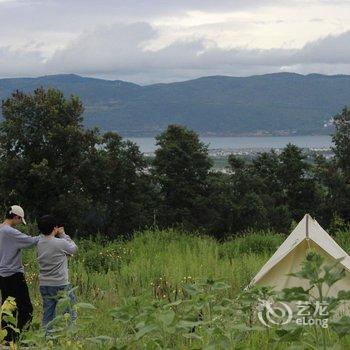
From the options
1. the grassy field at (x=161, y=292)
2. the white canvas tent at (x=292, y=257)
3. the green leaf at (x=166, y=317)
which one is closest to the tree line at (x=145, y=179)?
the grassy field at (x=161, y=292)

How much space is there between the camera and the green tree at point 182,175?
3916 cm

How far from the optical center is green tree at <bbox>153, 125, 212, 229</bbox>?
3916cm

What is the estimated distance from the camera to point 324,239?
9188 millimetres

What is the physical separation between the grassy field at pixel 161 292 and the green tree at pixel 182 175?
70.8 ft

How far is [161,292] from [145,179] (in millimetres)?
30836

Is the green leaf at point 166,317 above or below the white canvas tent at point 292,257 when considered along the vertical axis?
above

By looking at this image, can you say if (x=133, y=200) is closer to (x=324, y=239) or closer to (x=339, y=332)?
(x=324, y=239)

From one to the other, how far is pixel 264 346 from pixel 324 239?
4.89 m

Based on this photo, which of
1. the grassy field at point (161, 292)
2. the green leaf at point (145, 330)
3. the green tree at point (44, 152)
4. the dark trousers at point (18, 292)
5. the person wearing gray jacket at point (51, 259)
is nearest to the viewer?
the green leaf at point (145, 330)

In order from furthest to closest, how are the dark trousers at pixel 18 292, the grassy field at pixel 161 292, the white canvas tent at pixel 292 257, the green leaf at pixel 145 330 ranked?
the white canvas tent at pixel 292 257 < the dark trousers at pixel 18 292 < the grassy field at pixel 161 292 < the green leaf at pixel 145 330

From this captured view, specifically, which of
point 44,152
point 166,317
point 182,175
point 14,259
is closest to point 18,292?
point 14,259

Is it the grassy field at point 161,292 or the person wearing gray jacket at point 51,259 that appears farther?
the person wearing gray jacket at point 51,259

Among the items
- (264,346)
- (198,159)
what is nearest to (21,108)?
(198,159)

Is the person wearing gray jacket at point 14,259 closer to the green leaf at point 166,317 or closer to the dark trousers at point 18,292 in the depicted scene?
the dark trousers at point 18,292
